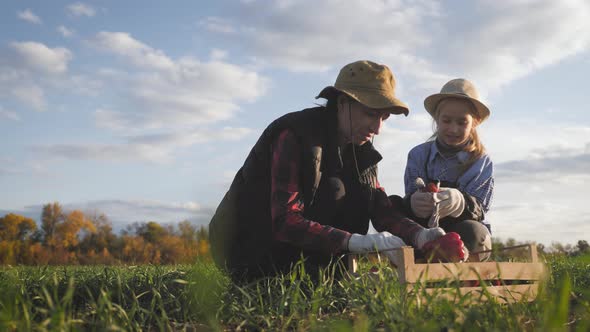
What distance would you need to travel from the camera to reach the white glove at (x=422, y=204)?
13.3 feet

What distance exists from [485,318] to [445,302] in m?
0.27

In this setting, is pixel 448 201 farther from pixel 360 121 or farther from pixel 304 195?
pixel 304 195

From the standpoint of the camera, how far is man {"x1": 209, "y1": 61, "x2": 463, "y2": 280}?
3.65m

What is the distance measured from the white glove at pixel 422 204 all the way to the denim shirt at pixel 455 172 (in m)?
0.61

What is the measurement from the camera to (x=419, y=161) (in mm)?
5039

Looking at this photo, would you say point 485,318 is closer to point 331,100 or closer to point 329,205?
point 329,205

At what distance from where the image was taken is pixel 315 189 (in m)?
3.79

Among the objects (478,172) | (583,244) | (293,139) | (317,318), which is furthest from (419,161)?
(583,244)

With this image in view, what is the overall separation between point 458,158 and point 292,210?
6.25 ft

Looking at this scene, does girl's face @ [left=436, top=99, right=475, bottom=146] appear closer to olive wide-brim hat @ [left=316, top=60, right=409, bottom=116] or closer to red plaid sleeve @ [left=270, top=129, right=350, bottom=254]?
olive wide-brim hat @ [left=316, top=60, right=409, bottom=116]

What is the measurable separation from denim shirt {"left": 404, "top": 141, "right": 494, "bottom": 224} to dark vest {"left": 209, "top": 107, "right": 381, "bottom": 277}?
898mm

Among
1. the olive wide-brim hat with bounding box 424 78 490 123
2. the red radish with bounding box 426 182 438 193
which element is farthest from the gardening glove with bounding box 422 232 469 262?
the olive wide-brim hat with bounding box 424 78 490 123

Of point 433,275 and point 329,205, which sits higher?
point 329,205

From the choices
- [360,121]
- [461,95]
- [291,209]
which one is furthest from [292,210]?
[461,95]
